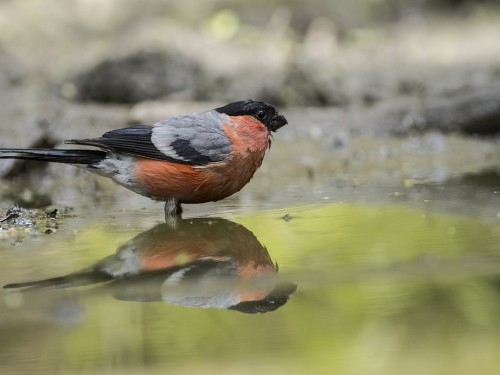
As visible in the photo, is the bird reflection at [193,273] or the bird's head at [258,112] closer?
the bird reflection at [193,273]

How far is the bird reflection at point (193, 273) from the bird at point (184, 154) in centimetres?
54

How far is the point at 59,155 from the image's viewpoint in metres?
5.36

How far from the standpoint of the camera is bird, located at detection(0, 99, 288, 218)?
522 centimetres

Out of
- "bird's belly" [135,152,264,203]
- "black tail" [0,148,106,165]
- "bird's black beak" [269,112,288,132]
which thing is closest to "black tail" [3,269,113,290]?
"bird's belly" [135,152,264,203]

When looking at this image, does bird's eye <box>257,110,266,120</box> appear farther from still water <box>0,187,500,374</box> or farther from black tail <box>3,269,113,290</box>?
black tail <box>3,269,113,290</box>

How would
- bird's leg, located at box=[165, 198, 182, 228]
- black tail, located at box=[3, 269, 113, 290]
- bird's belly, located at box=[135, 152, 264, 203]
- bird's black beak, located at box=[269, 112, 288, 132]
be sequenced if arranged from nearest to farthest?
1. black tail, located at box=[3, 269, 113, 290]
2. bird's belly, located at box=[135, 152, 264, 203]
3. bird's leg, located at box=[165, 198, 182, 228]
4. bird's black beak, located at box=[269, 112, 288, 132]

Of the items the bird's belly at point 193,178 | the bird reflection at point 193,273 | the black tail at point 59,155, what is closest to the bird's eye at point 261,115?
the bird's belly at point 193,178

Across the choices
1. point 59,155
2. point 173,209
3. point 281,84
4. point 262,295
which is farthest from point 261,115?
point 281,84

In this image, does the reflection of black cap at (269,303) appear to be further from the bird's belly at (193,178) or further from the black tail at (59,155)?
the black tail at (59,155)

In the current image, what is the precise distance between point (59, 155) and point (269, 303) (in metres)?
2.62

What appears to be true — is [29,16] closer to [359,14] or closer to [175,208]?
[359,14]

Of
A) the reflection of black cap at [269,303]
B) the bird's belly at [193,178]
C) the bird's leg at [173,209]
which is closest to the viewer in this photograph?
the reflection of black cap at [269,303]

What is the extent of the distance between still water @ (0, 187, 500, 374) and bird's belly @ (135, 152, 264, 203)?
0.26 metres

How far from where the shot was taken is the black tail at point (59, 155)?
5258 millimetres
